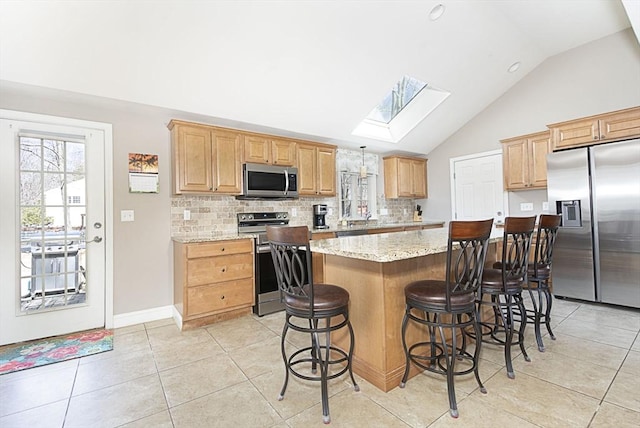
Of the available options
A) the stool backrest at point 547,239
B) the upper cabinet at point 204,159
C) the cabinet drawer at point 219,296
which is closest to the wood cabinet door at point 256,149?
the upper cabinet at point 204,159

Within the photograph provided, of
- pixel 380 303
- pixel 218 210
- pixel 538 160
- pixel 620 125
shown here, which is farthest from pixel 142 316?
pixel 620 125

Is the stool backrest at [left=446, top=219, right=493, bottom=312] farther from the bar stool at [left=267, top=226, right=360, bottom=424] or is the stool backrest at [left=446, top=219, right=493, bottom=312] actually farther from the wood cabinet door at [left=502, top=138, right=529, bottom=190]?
the wood cabinet door at [left=502, top=138, right=529, bottom=190]

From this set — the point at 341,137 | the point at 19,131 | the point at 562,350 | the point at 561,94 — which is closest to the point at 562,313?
the point at 562,350

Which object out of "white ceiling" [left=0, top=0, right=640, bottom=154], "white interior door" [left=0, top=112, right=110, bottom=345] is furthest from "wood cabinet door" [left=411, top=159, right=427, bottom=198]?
"white interior door" [left=0, top=112, right=110, bottom=345]

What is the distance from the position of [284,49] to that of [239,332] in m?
2.89

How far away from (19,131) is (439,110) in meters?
5.27

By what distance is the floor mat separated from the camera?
2414mm

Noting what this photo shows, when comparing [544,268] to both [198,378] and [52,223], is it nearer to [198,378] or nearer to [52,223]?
[198,378]

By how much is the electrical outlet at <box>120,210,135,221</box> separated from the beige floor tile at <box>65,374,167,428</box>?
1808 mm

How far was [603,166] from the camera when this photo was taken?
3.52 metres

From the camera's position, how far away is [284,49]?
120 inches

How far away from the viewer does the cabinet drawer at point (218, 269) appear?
122 inches

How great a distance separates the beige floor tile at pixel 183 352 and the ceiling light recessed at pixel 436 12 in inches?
154

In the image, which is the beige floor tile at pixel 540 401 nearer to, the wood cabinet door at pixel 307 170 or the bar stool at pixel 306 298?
the bar stool at pixel 306 298
